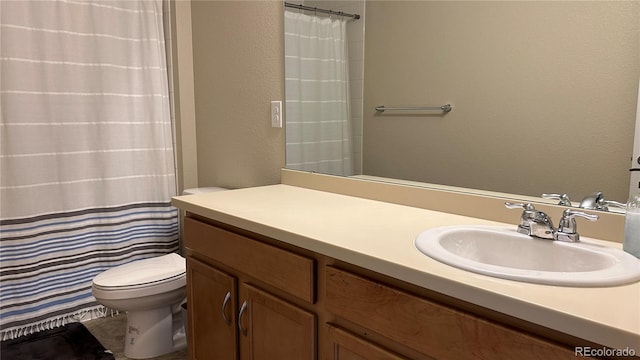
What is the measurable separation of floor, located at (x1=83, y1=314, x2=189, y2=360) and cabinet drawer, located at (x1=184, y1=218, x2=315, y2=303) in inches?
31.6

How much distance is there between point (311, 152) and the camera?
2205 mm

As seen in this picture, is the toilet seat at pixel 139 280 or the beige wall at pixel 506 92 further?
the toilet seat at pixel 139 280

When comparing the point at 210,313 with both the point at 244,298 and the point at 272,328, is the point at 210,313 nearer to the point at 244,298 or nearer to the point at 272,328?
the point at 244,298

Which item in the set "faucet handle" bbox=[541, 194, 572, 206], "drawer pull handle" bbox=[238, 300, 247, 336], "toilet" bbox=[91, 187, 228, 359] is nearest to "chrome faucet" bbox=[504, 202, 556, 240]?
"faucet handle" bbox=[541, 194, 572, 206]

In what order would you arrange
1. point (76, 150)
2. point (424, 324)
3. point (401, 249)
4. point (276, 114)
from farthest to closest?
point (76, 150) → point (276, 114) → point (401, 249) → point (424, 324)

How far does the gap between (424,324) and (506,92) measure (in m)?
0.90

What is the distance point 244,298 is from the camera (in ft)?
5.12

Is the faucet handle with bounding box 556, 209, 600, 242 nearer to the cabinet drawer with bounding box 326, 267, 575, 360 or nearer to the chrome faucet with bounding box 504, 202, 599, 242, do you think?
the chrome faucet with bounding box 504, 202, 599, 242

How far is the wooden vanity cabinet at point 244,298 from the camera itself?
1342 mm

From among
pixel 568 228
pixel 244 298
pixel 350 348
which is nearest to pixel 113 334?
pixel 244 298

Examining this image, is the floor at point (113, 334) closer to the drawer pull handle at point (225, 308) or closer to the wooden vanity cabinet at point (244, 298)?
the wooden vanity cabinet at point (244, 298)

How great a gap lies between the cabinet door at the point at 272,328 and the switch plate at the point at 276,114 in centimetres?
93

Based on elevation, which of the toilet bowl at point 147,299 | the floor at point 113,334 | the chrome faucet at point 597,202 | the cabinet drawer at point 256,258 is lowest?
the floor at point 113,334

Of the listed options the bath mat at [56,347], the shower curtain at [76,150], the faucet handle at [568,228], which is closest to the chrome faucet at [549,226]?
the faucet handle at [568,228]
